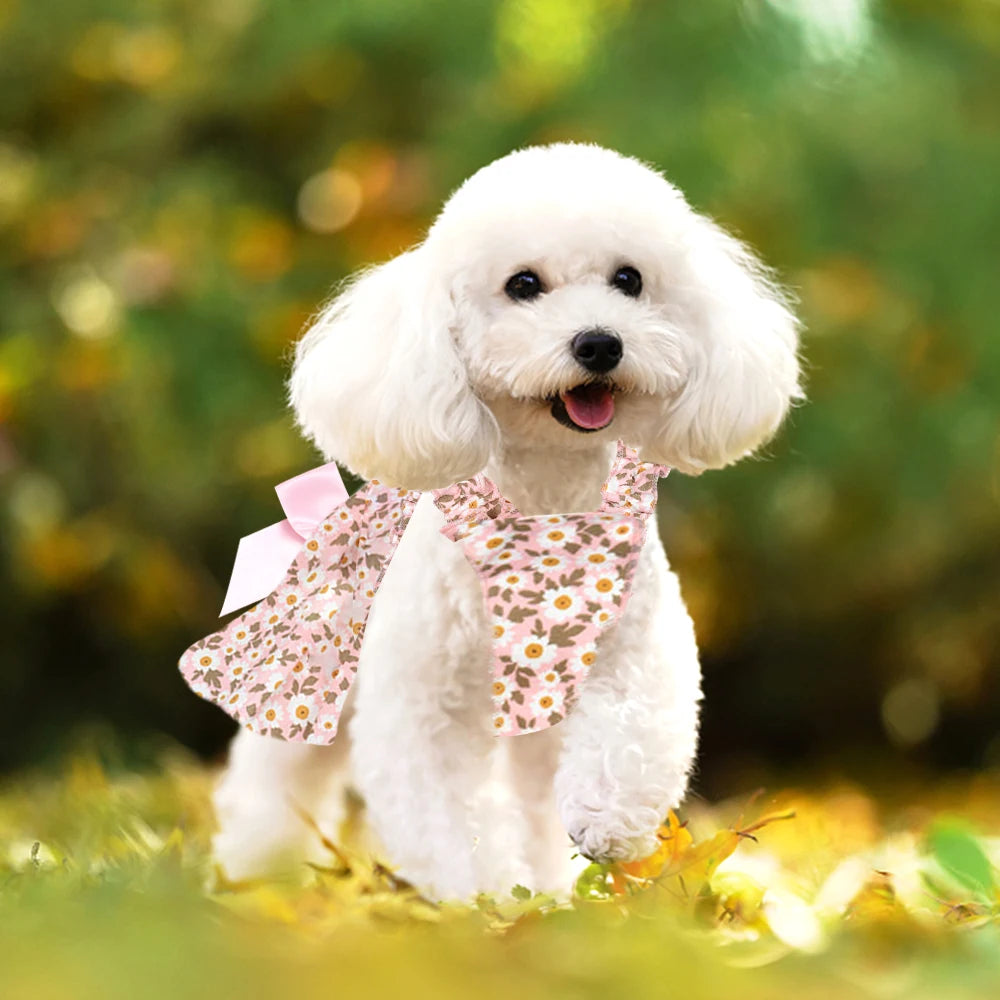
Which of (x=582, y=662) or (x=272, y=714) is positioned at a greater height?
(x=582, y=662)

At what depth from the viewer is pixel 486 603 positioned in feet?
5.94

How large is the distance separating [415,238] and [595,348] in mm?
2011

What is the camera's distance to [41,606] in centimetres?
400

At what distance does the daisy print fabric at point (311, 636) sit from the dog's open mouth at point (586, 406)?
1.10 ft

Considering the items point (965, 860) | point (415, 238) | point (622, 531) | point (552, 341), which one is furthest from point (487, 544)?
point (415, 238)

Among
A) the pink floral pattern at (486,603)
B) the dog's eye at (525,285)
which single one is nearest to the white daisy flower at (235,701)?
the pink floral pattern at (486,603)

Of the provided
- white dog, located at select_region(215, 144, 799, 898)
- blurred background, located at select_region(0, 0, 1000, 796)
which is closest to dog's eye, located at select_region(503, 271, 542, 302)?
white dog, located at select_region(215, 144, 799, 898)

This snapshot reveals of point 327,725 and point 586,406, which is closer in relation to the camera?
point 586,406

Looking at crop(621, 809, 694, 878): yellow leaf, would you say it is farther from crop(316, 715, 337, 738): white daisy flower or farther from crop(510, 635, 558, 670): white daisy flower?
crop(316, 715, 337, 738): white daisy flower

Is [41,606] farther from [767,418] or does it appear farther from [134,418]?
[767,418]

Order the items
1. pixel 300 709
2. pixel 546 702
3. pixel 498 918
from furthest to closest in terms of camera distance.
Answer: pixel 300 709 < pixel 546 702 < pixel 498 918

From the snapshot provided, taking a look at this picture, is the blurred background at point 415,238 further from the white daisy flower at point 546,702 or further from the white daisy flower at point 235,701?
the white daisy flower at point 546,702

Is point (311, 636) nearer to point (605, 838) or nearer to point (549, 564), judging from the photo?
point (549, 564)

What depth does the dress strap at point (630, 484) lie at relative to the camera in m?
1.88
